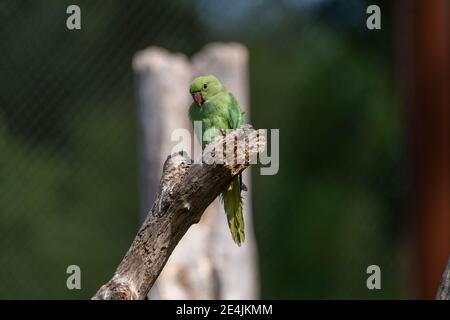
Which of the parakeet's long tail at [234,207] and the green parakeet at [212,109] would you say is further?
the green parakeet at [212,109]

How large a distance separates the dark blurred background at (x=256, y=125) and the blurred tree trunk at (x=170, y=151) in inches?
14.4

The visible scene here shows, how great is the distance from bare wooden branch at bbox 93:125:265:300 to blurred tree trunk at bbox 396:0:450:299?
1.01 metres

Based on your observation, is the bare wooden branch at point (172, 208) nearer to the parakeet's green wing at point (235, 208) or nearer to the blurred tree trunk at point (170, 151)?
the parakeet's green wing at point (235, 208)

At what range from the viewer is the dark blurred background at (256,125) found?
9.56 feet

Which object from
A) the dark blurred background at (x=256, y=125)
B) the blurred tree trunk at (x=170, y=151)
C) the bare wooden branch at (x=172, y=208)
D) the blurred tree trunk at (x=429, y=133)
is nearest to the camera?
the bare wooden branch at (x=172, y=208)

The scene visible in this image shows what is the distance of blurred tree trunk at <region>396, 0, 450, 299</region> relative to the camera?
7.48 feet

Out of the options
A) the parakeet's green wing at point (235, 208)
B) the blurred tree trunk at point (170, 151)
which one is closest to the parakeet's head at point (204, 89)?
the parakeet's green wing at point (235, 208)

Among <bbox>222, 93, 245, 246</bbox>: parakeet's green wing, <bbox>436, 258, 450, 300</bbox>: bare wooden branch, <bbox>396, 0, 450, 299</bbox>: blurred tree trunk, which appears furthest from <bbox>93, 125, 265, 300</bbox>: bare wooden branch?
<bbox>396, 0, 450, 299</bbox>: blurred tree trunk

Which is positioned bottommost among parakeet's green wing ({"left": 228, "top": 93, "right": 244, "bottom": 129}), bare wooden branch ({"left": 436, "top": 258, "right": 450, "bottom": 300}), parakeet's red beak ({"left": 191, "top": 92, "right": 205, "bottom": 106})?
bare wooden branch ({"left": 436, "top": 258, "right": 450, "bottom": 300})

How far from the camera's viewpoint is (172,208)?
1456 mm

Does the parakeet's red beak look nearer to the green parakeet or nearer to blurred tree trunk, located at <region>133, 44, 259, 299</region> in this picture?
the green parakeet

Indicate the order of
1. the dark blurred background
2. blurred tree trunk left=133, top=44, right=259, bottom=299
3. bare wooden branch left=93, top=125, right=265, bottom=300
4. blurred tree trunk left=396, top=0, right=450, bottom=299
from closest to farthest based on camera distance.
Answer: bare wooden branch left=93, top=125, right=265, bottom=300 → blurred tree trunk left=396, top=0, right=450, bottom=299 → blurred tree trunk left=133, top=44, right=259, bottom=299 → the dark blurred background

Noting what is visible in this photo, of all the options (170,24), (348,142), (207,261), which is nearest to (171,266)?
(207,261)

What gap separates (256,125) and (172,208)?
2.17m
